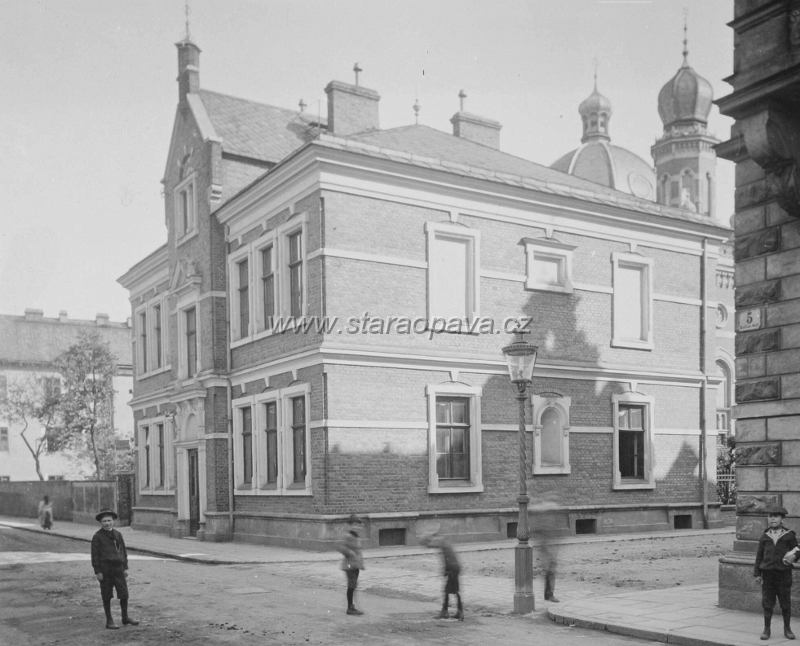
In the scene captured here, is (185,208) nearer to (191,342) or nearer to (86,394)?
(191,342)

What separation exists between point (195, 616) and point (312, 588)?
3182 mm

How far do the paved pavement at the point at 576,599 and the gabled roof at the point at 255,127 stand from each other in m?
11.6

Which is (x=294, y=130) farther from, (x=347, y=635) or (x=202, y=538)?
(x=347, y=635)

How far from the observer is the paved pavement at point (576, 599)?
33.8ft

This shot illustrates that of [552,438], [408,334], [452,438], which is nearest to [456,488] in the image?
[452,438]

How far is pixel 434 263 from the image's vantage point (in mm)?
22828

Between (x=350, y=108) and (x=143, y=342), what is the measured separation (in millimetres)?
12627

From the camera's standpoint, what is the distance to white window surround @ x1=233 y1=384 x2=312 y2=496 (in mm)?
21875

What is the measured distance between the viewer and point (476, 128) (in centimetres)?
3100

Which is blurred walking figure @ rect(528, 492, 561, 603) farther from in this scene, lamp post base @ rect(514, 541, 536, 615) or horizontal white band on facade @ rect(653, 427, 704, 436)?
horizontal white band on facade @ rect(653, 427, 704, 436)

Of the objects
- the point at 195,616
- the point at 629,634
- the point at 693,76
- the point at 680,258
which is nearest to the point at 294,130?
the point at 680,258

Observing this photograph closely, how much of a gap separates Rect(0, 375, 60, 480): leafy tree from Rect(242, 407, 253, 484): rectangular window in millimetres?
29049

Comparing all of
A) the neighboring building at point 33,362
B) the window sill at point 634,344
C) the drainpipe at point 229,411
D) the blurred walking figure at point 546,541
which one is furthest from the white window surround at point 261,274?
the neighboring building at point 33,362

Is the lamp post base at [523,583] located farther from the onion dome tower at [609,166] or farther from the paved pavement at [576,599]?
the onion dome tower at [609,166]
